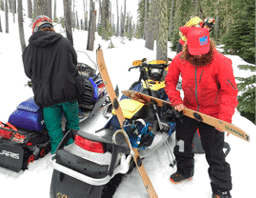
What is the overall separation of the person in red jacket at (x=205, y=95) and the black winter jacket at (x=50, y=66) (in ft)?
4.41

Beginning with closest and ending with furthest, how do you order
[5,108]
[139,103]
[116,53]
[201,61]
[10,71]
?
[201,61] < [139,103] < [5,108] < [10,71] < [116,53]

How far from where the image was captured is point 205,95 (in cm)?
194

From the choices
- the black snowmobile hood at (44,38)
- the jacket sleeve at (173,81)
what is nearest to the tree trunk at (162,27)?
the jacket sleeve at (173,81)

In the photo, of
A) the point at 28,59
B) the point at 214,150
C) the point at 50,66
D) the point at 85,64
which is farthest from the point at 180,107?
the point at 85,64

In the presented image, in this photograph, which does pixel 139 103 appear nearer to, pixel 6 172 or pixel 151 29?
pixel 6 172

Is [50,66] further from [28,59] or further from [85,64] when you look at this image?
[85,64]

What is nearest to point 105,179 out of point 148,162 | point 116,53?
point 148,162

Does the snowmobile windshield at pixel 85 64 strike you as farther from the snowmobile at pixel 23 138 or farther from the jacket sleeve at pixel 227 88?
the jacket sleeve at pixel 227 88

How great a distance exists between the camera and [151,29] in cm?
1263

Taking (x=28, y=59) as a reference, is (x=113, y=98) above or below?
below

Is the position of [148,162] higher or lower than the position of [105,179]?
lower

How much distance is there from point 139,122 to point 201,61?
98 centimetres

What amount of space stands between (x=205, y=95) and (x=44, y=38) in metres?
2.03

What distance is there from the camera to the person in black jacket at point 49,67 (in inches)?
90.4
